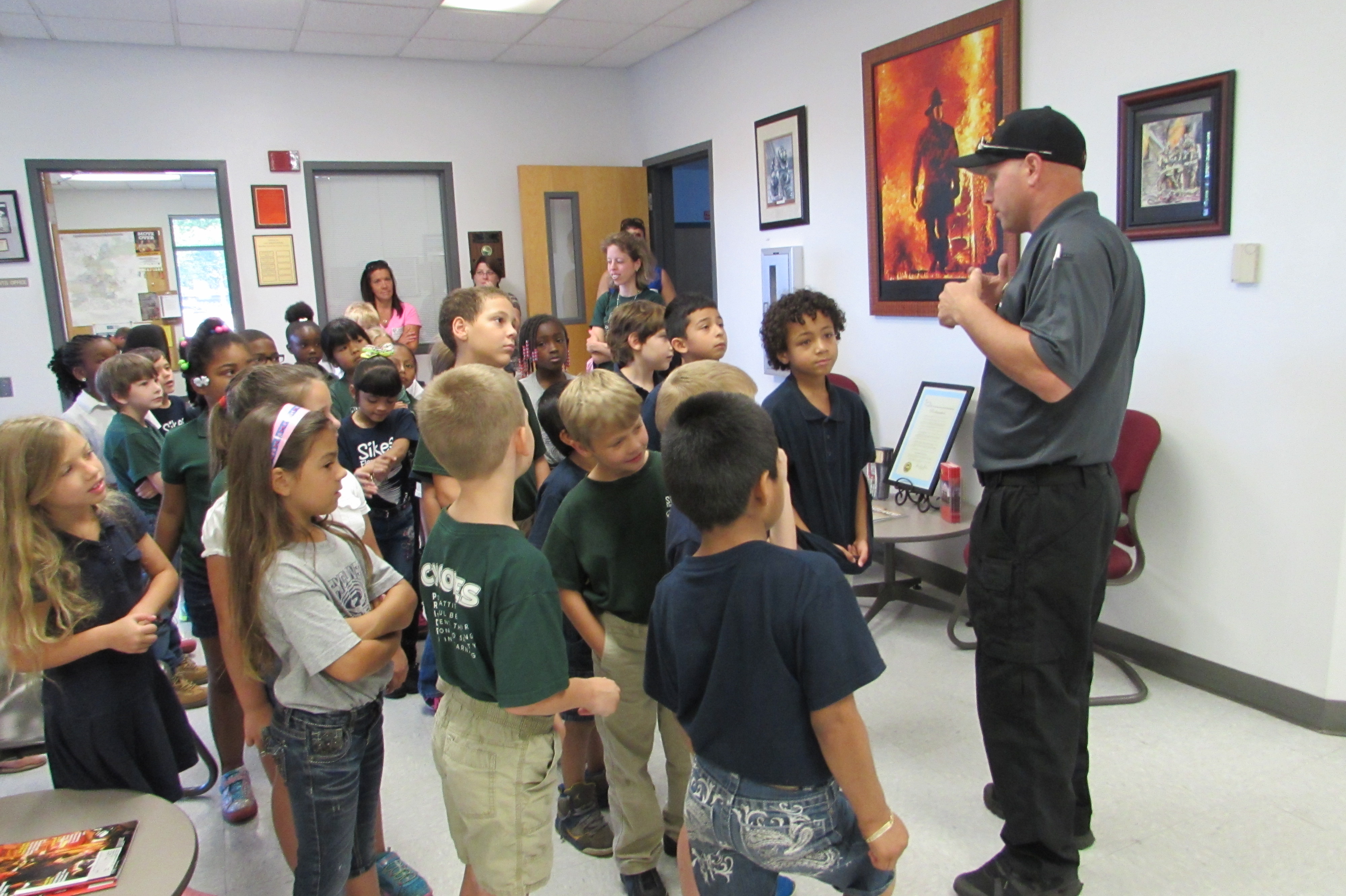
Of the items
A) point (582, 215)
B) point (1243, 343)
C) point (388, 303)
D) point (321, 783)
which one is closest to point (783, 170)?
point (582, 215)

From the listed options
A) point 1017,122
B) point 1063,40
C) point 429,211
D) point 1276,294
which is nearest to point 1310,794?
point 1276,294

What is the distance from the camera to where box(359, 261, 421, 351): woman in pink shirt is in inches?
211

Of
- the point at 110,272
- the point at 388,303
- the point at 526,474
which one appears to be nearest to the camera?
the point at 526,474

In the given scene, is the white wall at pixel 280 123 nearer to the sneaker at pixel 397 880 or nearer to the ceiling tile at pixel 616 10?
the ceiling tile at pixel 616 10

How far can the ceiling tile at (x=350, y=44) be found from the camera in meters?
4.91

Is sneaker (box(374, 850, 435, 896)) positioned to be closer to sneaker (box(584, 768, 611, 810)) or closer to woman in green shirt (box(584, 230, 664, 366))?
sneaker (box(584, 768, 611, 810))

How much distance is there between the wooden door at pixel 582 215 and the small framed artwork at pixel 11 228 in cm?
282

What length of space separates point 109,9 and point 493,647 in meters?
4.61

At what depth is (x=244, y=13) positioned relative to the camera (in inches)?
175

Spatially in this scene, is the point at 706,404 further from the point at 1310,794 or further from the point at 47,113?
the point at 47,113

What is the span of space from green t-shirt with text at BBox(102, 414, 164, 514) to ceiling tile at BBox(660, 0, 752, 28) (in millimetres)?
3443

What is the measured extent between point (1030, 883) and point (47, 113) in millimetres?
5865

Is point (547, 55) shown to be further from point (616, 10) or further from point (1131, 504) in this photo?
point (1131, 504)

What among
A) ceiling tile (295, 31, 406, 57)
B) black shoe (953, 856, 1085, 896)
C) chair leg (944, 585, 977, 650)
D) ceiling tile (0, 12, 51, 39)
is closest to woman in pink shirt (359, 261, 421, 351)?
ceiling tile (295, 31, 406, 57)
